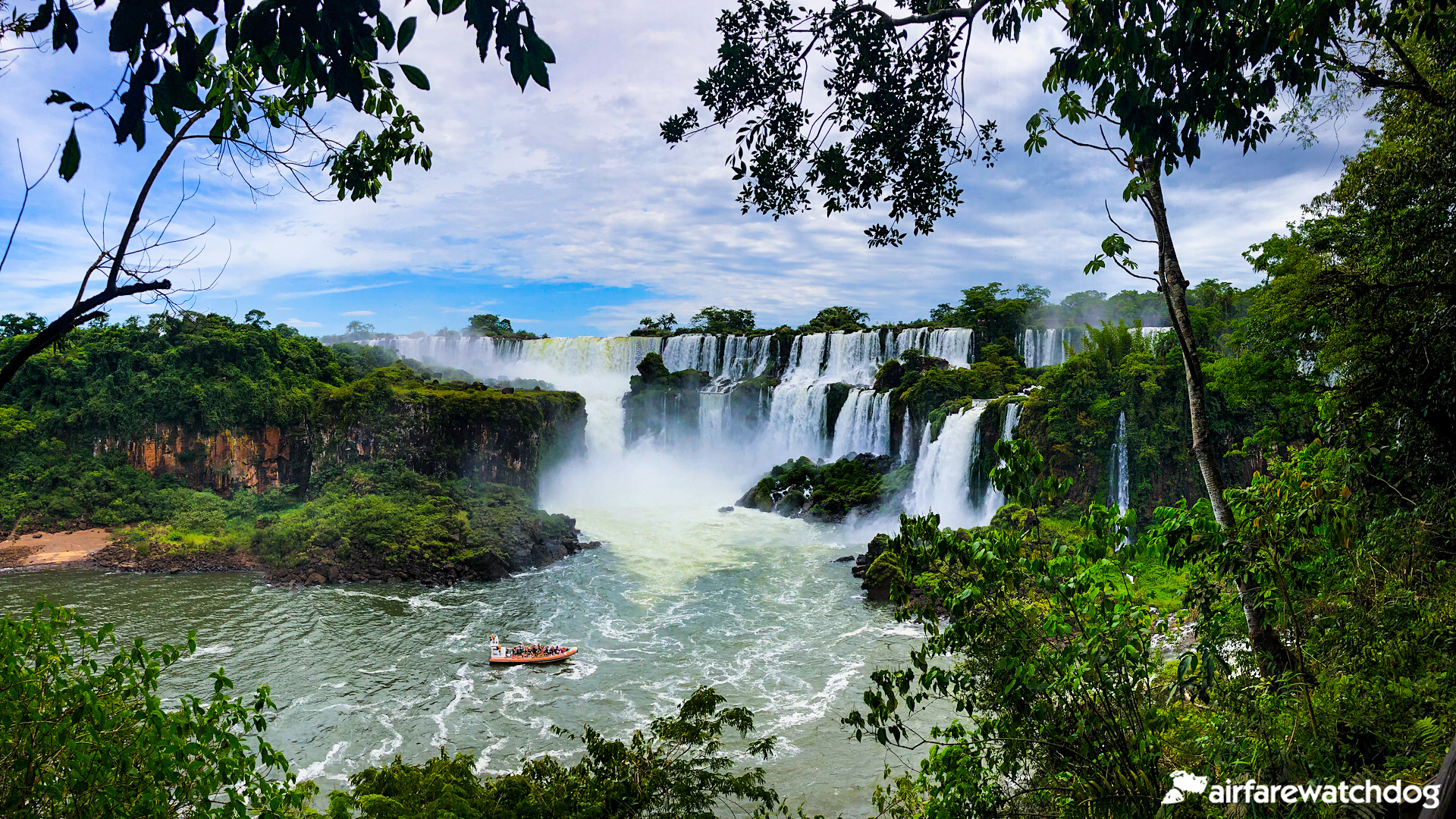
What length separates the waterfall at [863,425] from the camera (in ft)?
88.6

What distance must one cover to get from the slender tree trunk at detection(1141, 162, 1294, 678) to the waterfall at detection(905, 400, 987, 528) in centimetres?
1789

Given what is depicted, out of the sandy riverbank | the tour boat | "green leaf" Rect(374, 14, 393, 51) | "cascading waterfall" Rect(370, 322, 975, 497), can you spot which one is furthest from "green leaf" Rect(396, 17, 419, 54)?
the sandy riverbank

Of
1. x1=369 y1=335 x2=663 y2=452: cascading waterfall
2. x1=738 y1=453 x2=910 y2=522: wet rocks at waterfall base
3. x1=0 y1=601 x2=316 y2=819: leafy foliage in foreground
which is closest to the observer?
x1=0 y1=601 x2=316 y2=819: leafy foliage in foreground

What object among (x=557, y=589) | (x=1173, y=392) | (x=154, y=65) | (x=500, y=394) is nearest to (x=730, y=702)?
(x=557, y=589)

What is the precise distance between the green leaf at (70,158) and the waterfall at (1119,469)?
20.0 meters

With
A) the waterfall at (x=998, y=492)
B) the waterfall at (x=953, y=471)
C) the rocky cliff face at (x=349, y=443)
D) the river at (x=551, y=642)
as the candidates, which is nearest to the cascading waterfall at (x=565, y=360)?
the rocky cliff face at (x=349, y=443)

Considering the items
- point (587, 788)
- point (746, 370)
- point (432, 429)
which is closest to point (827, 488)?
point (746, 370)

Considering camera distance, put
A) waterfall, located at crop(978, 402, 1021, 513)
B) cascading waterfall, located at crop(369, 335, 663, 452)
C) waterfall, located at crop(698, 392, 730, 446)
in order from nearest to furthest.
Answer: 1. waterfall, located at crop(978, 402, 1021, 513)
2. waterfall, located at crop(698, 392, 730, 446)
3. cascading waterfall, located at crop(369, 335, 663, 452)

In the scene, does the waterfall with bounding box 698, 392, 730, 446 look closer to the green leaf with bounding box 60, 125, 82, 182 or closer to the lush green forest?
the lush green forest

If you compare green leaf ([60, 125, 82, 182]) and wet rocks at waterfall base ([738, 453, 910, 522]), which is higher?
green leaf ([60, 125, 82, 182])

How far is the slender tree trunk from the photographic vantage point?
3350 millimetres

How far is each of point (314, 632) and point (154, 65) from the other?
1629 centimetres

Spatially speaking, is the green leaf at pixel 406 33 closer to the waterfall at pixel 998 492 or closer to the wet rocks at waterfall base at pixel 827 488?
the waterfall at pixel 998 492

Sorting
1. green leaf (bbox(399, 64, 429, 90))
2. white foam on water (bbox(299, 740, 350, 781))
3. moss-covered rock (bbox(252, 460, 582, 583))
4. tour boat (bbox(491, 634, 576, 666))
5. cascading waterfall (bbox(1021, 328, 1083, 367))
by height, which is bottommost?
white foam on water (bbox(299, 740, 350, 781))
